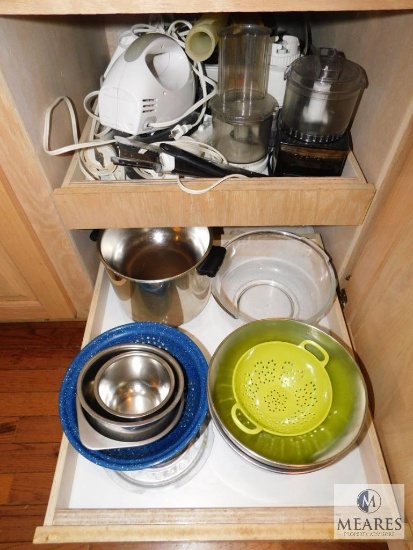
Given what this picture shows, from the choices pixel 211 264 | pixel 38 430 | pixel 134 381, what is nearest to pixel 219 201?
pixel 211 264

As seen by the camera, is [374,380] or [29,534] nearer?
[374,380]

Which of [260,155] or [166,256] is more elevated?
[260,155]

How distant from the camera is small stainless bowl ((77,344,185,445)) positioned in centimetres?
51

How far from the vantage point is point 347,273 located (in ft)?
2.39

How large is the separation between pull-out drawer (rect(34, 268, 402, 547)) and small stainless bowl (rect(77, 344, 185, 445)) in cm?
9

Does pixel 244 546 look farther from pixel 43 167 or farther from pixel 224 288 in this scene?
pixel 43 167

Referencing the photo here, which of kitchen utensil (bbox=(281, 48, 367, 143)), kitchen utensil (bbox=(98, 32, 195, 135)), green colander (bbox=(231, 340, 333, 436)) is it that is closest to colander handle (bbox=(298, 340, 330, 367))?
green colander (bbox=(231, 340, 333, 436))

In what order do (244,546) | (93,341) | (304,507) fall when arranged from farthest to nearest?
(244,546) < (93,341) < (304,507)

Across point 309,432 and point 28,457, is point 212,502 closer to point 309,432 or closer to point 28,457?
point 309,432

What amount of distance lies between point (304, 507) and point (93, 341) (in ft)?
1.30

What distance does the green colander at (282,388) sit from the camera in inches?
22.2

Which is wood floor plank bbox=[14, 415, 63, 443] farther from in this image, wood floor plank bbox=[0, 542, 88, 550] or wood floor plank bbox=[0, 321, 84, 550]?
wood floor plank bbox=[0, 542, 88, 550]

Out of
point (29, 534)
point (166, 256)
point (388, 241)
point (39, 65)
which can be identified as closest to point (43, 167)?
point (39, 65)

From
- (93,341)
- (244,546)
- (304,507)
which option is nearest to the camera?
(304,507)
